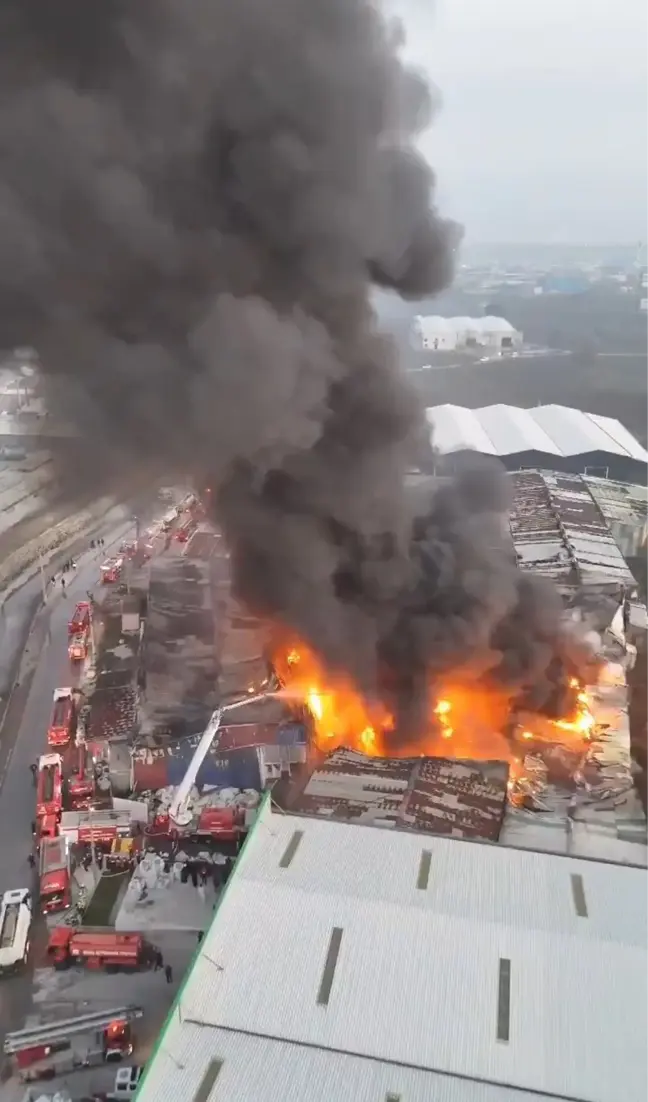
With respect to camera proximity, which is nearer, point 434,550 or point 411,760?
point 411,760

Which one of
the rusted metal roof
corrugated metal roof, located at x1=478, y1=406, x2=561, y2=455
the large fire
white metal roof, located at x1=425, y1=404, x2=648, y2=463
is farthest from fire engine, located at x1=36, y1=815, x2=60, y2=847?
corrugated metal roof, located at x1=478, y1=406, x2=561, y2=455

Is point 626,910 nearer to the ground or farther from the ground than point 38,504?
nearer to the ground

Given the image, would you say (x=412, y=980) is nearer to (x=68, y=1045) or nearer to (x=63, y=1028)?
(x=63, y=1028)

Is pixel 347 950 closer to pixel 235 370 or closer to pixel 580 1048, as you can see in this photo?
pixel 580 1048

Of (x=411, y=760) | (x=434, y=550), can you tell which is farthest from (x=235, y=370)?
(x=411, y=760)

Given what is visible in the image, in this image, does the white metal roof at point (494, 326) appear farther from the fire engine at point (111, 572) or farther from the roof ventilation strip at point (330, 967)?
the roof ventilation strip at point (330, 967)

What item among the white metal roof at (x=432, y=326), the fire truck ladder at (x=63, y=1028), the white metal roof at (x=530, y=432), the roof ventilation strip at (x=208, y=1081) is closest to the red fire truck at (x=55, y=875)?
the fire truck ladder at (x=63, y=1028)

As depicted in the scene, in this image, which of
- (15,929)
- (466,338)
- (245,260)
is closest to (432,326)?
(466,338)
